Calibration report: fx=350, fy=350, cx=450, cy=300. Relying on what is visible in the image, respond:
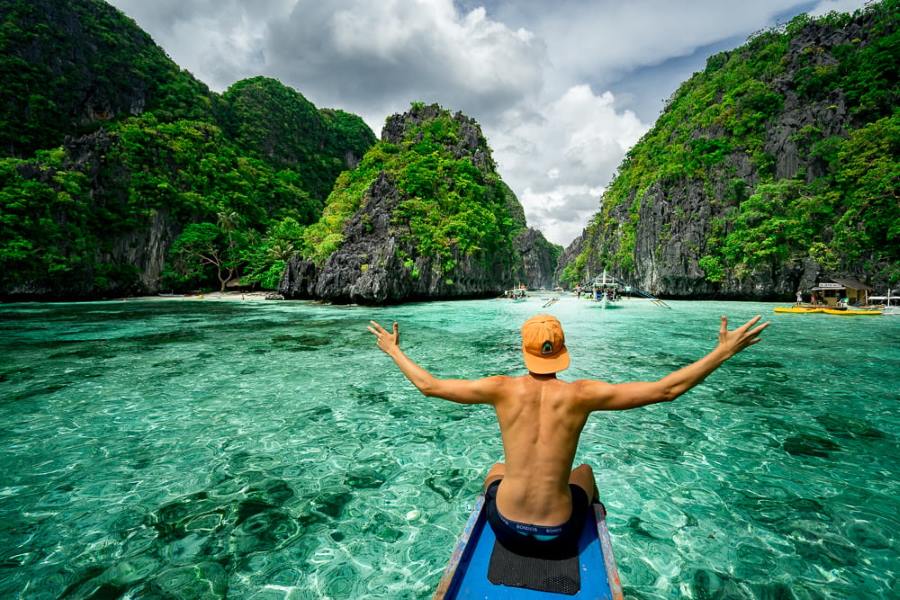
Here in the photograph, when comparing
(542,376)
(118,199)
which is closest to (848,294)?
(542,376)

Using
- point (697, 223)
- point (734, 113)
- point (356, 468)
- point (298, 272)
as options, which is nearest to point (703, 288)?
point (697, 223)

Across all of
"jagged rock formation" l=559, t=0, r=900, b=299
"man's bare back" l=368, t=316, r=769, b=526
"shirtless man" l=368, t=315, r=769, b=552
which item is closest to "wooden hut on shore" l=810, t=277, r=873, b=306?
"jagged rock formation" l=559, t=0, r=900, b=299

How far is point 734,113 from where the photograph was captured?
→ 46031 millimetres

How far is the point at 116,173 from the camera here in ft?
139

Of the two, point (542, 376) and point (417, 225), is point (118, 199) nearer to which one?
point (417, 225)

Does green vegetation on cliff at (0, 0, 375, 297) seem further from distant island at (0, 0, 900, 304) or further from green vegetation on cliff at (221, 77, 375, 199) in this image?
green vegetation on cliff at (221, 77, 375, 199)

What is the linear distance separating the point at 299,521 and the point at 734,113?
63.5 meters

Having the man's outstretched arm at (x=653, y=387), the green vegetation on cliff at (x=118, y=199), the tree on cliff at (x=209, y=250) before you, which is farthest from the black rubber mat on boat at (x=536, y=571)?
the tree on cliff at (x=209, y=250)

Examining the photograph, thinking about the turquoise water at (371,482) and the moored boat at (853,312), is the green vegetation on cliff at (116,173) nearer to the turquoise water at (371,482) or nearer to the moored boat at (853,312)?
the turquoise water at (371,482)

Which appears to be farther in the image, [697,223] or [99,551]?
[697,223]

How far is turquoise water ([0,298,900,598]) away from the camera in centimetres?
286

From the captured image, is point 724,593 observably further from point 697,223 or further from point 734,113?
point 734,113

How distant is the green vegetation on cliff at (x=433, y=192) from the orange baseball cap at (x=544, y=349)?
37.4 meters

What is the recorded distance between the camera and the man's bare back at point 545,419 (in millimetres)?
2033
